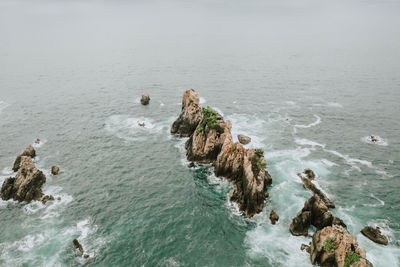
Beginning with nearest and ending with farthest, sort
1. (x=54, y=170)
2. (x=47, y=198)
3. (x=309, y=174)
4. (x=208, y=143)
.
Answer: (x=47, y=198), (x=309, y=174), (x=54, y=170), (x=208, y=143)

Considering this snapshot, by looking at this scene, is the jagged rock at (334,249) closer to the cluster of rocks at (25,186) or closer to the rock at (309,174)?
the rock at (309,174)

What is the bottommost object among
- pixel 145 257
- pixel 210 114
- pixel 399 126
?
pixel 145 257

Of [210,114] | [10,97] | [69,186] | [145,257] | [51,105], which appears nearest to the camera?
[145,257]

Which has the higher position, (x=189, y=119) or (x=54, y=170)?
(x=189, y=119)

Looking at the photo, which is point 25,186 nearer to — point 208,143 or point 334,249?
point 208,143

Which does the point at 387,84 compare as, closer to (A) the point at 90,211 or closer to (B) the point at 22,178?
(A) the point at 90,211

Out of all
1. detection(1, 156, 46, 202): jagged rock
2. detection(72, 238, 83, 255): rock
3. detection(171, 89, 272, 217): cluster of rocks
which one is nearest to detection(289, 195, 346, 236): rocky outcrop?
detection(171, 89, 272, 217): cluster of rocks

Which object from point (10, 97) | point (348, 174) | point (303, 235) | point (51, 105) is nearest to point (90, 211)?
point (303, 235)

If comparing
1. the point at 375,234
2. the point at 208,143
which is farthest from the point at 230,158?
the point at 375,234
